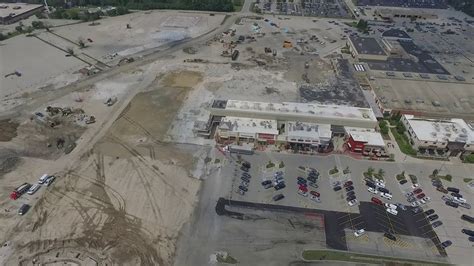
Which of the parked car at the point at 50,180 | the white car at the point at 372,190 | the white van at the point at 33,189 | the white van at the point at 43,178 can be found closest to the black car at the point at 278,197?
the white car at the point at 372,190

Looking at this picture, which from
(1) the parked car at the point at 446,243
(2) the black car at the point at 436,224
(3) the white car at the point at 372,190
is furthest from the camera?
(3) the white car at the point at 372,190

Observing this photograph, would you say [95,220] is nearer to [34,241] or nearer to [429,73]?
[34,241]

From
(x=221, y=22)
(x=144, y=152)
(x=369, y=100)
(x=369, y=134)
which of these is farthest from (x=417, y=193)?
(x=221, y=22)

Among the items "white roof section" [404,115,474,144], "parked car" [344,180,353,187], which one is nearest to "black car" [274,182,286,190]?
"parked car" [344,180,353,187]

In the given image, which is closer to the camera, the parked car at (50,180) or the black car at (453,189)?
the parked car at (50,180)

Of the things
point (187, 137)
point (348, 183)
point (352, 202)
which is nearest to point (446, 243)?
point (352, 202)

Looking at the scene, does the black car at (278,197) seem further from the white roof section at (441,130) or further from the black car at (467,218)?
the white roof section at (441,130)
